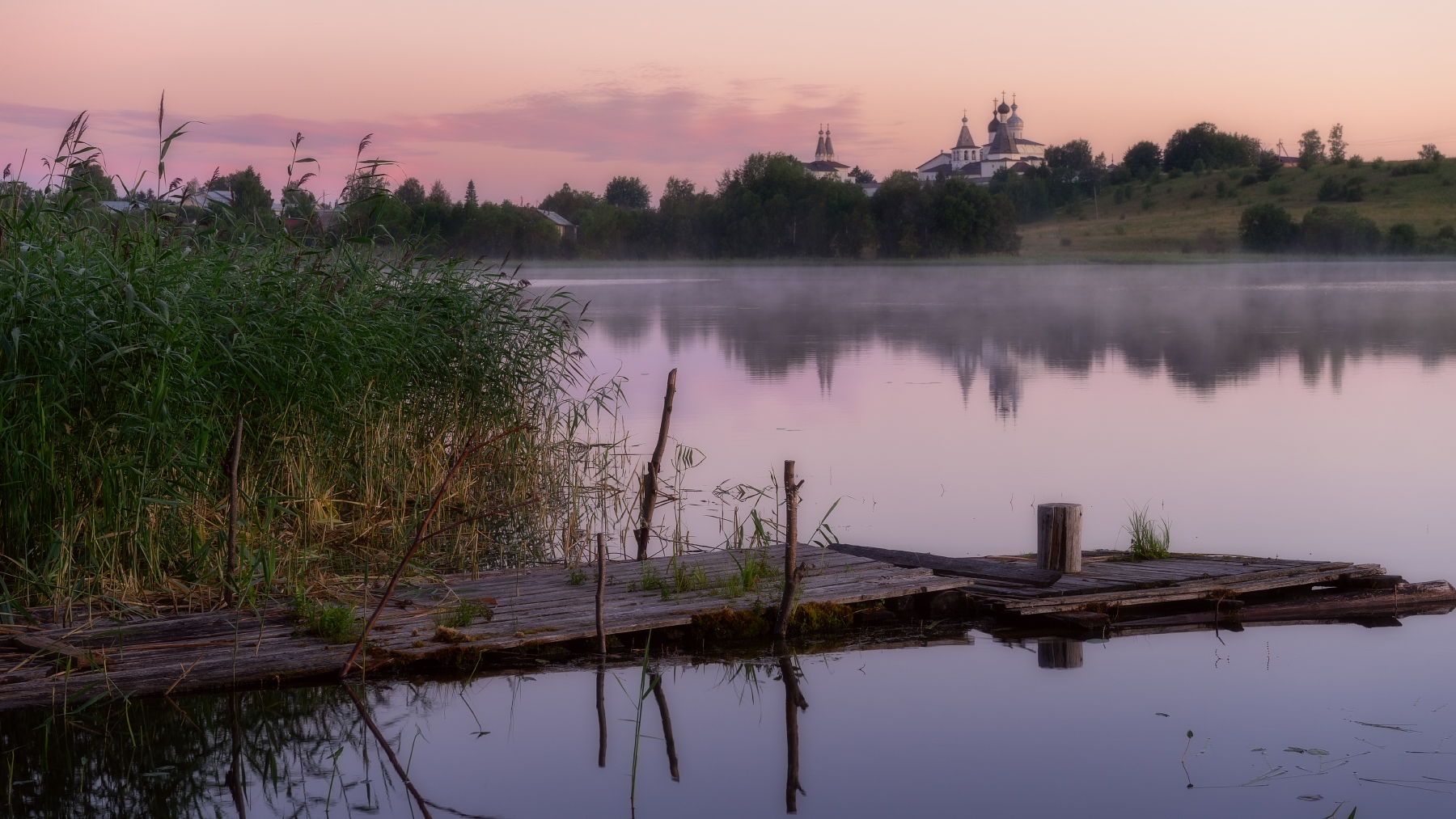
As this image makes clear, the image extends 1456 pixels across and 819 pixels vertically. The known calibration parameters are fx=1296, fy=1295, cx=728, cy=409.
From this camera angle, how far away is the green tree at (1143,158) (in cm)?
11287

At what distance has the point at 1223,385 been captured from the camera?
2169 cm

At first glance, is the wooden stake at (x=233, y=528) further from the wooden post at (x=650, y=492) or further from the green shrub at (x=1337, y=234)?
the green shrub at (x=1337, y=234)

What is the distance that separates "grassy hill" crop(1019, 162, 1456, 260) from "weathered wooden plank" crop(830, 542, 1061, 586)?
72345mm

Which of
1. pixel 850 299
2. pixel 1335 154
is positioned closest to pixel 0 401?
pixel 850 299

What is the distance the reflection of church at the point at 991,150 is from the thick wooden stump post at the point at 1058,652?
6340 inches

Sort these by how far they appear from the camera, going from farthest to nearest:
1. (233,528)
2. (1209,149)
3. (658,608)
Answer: (1209,149), (658,608), (233,528)

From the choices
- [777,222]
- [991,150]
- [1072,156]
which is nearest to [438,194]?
[777,222]

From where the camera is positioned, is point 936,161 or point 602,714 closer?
point 602,714

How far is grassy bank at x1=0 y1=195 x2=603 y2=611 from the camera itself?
6820 millimetres

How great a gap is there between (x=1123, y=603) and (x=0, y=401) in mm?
6333

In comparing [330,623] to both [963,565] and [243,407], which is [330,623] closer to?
[243,407]

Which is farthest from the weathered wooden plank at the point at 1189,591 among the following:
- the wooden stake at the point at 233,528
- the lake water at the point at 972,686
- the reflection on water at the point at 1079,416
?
the wooden stake at the point at 233,528

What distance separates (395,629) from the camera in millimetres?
6652

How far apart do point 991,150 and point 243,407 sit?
17213cm
